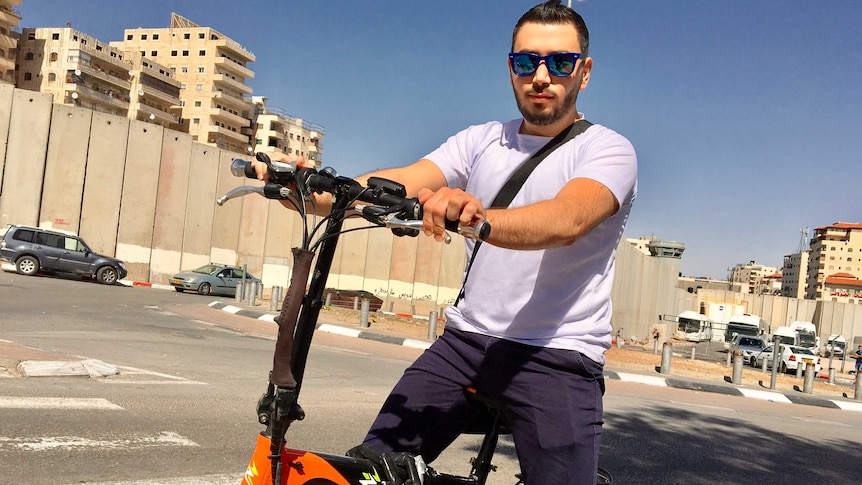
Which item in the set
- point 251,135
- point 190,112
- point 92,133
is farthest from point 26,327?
point 251,135

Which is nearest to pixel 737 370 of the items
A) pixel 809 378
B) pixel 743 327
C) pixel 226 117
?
pixel 809 378

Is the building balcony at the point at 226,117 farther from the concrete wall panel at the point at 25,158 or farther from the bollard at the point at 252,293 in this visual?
the bollard at the point at 252,293

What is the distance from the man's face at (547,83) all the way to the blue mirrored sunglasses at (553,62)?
15 millimetres

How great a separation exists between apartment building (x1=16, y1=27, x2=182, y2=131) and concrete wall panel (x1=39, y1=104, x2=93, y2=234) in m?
67.0

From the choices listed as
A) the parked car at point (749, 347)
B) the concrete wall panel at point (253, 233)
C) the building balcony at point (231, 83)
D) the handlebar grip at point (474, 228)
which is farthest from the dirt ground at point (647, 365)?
the building balcony at point (231, 83)

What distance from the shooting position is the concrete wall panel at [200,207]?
36.0 m

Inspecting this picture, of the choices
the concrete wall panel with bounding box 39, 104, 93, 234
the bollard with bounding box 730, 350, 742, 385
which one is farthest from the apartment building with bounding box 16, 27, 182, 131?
the bollard with bounding box 730, 350, 742, 385

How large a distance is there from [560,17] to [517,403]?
1.16 meters

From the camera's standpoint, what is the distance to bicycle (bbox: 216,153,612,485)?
1.85 metres

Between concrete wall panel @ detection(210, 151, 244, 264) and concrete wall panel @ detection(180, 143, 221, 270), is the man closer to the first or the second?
concrete wall panel @ detection(180, 143, 221, 270)

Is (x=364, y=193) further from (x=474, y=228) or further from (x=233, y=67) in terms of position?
(x=233, y=67)

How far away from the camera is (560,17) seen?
99.0 inches

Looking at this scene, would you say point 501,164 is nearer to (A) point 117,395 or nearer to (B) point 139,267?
(A) point 117,395

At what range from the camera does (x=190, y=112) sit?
113m
